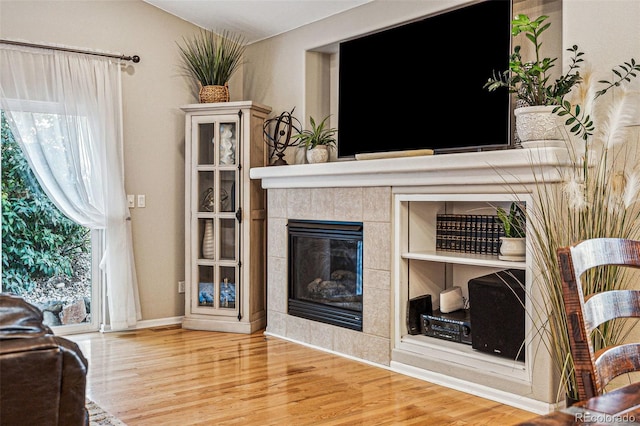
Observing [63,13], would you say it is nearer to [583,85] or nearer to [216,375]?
[216,375]

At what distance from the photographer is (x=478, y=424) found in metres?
3.01

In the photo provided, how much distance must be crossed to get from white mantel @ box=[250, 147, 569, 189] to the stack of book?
40cm

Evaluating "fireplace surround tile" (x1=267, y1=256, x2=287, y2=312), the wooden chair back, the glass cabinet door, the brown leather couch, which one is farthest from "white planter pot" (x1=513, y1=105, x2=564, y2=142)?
the glass cabinet door

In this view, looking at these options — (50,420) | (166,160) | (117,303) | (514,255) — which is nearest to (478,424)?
(514,255)

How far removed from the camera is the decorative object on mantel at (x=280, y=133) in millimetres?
5148

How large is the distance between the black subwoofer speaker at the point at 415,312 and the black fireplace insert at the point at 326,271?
40 cm

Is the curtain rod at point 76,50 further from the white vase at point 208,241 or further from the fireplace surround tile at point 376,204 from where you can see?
the fireplace surround tile at point 376,204

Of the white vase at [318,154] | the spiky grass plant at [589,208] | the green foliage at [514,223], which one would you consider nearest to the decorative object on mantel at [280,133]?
the white vase at [318,154]

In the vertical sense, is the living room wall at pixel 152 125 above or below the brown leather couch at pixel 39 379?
above

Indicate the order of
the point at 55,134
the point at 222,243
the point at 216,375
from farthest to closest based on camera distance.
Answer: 1. the point at 222,243
2. the point at 55,134
3. the point at 216,375

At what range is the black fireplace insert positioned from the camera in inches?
170

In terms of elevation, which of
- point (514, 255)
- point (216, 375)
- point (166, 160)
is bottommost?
point (216, 375)

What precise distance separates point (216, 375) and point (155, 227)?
195cm

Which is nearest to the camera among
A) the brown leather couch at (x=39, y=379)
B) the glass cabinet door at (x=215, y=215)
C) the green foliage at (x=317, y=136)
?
the brown leather couch at (x=39, y=379)
